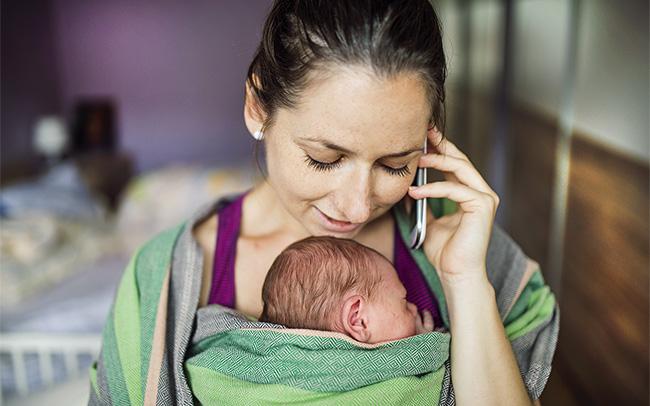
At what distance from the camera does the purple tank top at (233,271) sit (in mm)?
1183

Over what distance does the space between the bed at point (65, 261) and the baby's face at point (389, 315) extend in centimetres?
133

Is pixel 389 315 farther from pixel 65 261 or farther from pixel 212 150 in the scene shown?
pixel 212 150

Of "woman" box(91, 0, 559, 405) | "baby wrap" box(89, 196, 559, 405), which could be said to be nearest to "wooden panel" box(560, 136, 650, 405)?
"baby wrap" box(89, 196, 559, 405)

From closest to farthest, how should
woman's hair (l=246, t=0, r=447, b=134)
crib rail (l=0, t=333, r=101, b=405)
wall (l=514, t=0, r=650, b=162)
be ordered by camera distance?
woman's hair (l=246, t=0, r=447, b=134)
crib rail (l=0, t=333, r=101, b=405)
wall (l=514, t=0, r=650, b=162)

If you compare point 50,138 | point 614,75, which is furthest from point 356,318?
point 50,138

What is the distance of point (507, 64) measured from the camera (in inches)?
138

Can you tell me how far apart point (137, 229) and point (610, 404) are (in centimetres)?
270

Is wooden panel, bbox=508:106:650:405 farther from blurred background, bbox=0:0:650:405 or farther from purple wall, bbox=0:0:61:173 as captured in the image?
purple wall, bbox=0:0:61:173

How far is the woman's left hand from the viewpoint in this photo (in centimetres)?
107

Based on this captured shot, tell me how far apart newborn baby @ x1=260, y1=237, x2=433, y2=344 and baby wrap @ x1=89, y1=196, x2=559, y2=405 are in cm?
6

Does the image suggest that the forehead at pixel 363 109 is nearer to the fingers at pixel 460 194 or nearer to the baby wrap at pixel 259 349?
the fingers at pixel 460 194

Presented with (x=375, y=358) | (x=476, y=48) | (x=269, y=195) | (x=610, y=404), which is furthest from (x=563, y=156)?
(x=476, y=48)

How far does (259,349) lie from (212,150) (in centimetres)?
453

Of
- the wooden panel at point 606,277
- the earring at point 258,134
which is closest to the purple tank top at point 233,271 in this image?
the earring at point 258,134
